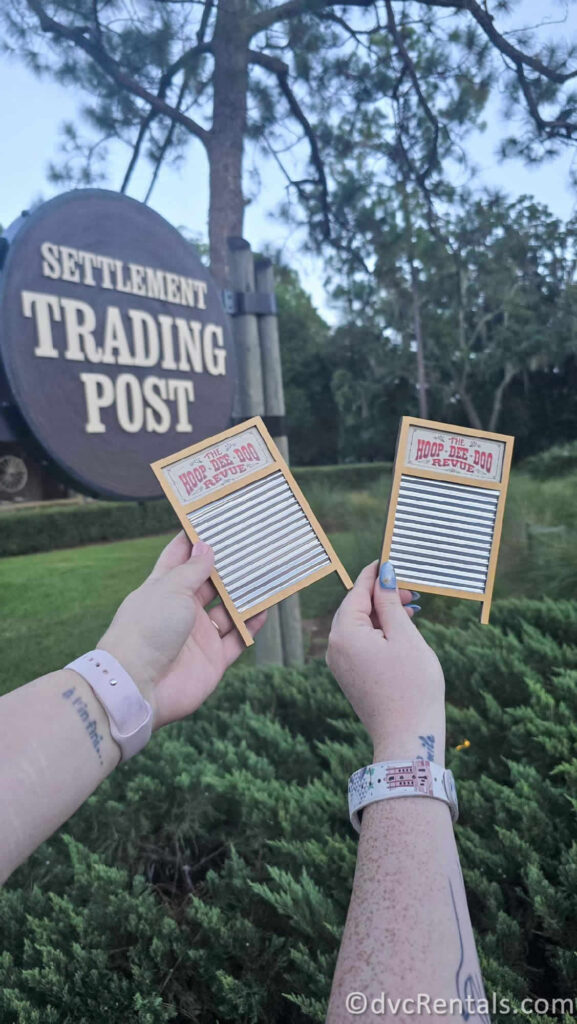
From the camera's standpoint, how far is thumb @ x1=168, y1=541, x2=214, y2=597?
4.67 feet

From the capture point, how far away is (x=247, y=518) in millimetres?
1565

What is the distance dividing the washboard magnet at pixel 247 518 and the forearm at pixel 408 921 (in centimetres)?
60

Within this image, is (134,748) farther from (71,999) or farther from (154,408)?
(154,408)

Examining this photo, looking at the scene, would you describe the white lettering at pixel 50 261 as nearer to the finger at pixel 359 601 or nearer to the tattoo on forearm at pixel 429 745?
the finger at pixel 359 601

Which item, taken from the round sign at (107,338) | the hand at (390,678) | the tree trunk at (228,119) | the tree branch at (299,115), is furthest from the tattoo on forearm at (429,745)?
the tree branch at (299,115)

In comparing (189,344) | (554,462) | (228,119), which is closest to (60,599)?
(189,344)

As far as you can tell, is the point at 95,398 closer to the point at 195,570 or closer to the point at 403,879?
the point at 195,570

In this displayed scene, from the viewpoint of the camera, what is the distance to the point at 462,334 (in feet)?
28.1

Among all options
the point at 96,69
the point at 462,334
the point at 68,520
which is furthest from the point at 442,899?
the point at 462,334

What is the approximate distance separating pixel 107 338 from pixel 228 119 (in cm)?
158

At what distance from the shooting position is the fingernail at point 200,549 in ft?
4.85

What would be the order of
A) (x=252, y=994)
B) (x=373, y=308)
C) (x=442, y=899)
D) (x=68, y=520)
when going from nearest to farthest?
1. (x=442, y=899)
2. (x=252, y=994)
3. (x=68, y=520)
4. (x=373, y=308)

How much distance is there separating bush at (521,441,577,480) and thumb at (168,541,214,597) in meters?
5.57

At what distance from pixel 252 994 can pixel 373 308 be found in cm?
600
